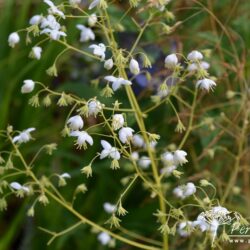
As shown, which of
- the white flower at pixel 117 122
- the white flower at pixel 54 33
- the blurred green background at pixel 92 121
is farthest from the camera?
the blurred green background at pixel 92 121

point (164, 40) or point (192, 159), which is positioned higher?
point (164, 40)

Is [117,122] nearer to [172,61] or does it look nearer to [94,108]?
[94,108]

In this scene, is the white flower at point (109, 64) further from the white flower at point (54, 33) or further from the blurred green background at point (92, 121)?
the blurred green background at point (92, 121)

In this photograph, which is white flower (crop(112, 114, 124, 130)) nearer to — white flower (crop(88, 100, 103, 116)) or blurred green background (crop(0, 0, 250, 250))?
white flower (crop(88, 100, 103, 116))

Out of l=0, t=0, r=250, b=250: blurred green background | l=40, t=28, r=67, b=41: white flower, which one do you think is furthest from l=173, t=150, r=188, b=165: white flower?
l=0, t=0, r=250, b=250: blurred green background

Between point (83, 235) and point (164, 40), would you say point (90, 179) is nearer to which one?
point (83, 235)

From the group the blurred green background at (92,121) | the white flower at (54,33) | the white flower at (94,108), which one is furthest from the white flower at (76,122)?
the blurred green background at (92,121)

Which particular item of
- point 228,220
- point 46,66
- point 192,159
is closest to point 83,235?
point 192,159

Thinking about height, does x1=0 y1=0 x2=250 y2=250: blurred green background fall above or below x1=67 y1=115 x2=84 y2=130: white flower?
below
